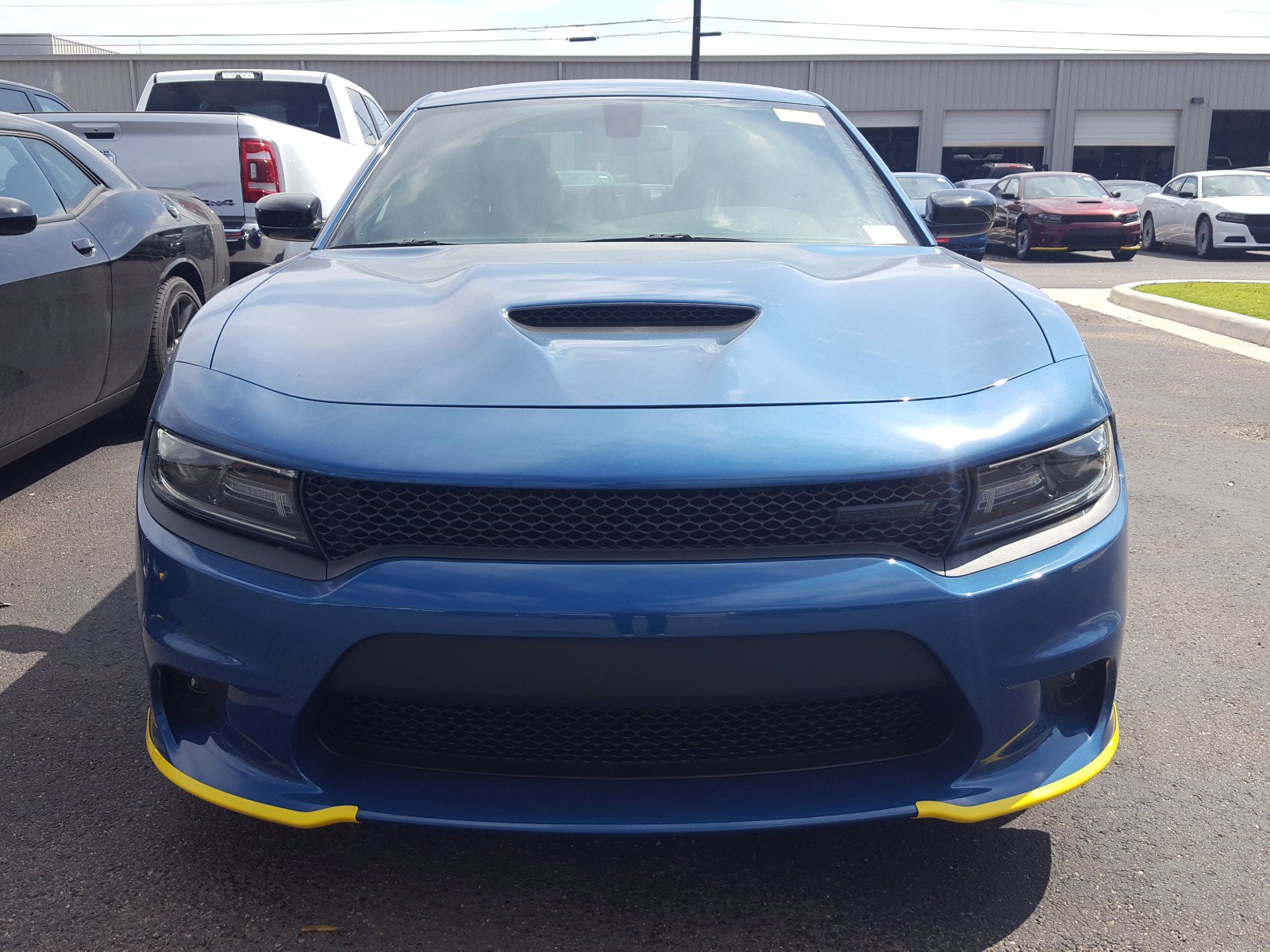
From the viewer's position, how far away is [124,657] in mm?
3074

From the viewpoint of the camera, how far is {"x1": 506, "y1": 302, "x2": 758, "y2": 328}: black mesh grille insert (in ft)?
6.97

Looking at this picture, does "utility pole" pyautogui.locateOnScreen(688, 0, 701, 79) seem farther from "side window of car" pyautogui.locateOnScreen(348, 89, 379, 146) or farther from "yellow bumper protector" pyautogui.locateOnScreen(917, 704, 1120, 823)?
"yellow bumper protector" pyautogui.locateOnScreen(917, 704, 1120, 823)

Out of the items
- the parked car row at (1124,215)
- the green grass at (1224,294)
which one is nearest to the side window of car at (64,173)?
the green grass at (1224,294)

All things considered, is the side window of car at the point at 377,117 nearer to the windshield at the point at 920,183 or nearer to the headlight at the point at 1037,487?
the windshield at the point at 920,183

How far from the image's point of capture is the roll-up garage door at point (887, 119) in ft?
131

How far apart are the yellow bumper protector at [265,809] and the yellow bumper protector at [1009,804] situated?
2.95ft

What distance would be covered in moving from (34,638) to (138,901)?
1.42 meters

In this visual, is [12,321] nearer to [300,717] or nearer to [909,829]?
[300,717]

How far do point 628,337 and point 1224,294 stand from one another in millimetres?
11663

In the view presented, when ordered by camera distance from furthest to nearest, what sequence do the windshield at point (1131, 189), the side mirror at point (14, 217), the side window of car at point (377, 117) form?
1. the windshield at point (1131, 189)
2. the side window of car at point (377, 117)
3. the side mirror at point (14, 217)

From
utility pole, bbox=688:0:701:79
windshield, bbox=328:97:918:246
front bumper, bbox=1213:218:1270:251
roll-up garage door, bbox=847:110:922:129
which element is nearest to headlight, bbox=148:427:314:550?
windshield, bbox=328:97:918:246

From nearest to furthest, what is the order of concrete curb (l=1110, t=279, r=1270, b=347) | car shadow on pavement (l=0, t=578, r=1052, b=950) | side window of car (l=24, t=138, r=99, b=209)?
car shadow on pavement (l=0, t=578, r=1052, b=950) → side window of car (l=24, t=138, r=99, b=209) → concrete curb (l=1110, t=279, r=1270, b=347)

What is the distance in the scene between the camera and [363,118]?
458 inches

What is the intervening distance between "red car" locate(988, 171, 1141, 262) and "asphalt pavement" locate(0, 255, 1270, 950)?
16.6 m
